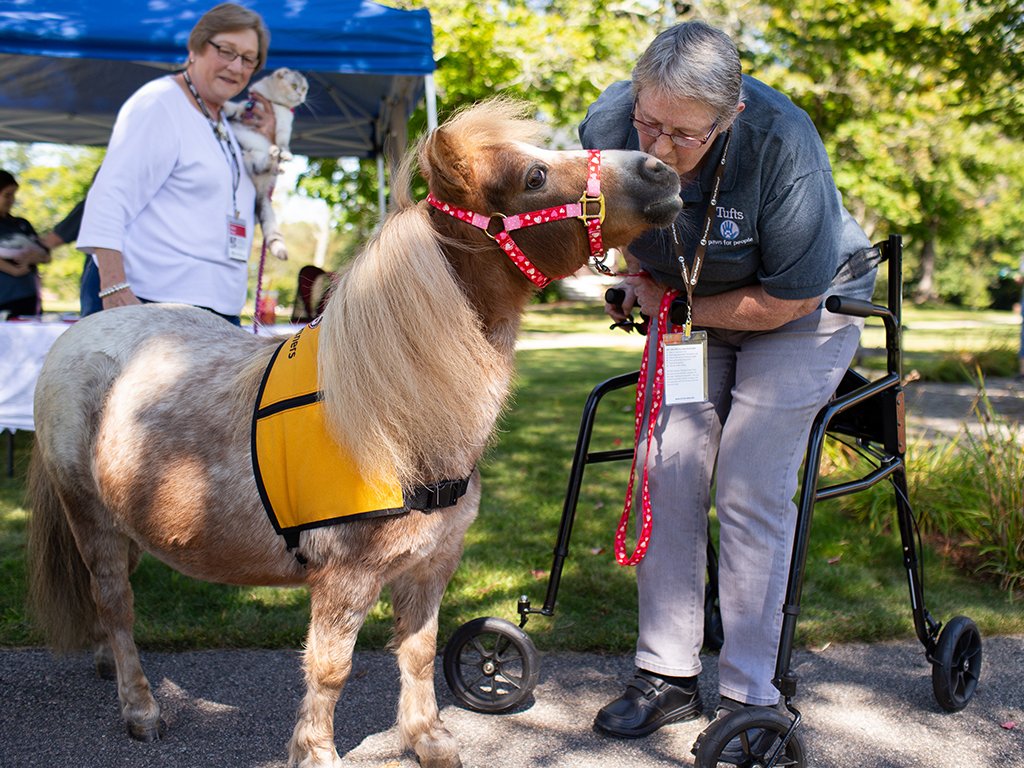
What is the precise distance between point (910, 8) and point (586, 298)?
23.7 metres

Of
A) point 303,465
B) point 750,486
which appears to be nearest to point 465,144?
point 303,465

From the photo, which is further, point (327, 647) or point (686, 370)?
point (686, 370)

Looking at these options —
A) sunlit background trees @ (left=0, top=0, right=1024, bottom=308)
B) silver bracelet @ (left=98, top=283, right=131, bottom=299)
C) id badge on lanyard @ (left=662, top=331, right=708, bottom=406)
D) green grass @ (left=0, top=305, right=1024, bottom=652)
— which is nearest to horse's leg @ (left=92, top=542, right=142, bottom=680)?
green grass @ (left=0, top=305, right=1024, bottom=652)

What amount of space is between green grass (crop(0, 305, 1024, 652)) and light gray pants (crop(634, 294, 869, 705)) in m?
0.68

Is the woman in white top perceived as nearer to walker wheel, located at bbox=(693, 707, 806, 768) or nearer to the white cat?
the white cat

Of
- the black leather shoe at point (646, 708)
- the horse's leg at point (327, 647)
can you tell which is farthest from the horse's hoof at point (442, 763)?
the black leather shoe at point (646, 708)

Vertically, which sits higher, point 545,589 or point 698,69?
point 698,69

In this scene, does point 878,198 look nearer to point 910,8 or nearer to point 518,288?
point 910,8

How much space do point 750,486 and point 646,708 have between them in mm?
862

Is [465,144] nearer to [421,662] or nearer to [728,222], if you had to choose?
[728,222]

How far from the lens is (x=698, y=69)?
2271 mm

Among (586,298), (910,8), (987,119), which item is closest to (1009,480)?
(987,119)

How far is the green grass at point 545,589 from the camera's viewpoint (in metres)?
3.65

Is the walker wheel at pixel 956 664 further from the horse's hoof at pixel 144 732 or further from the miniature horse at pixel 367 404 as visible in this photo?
the horse's hoof at pixel 144 732
